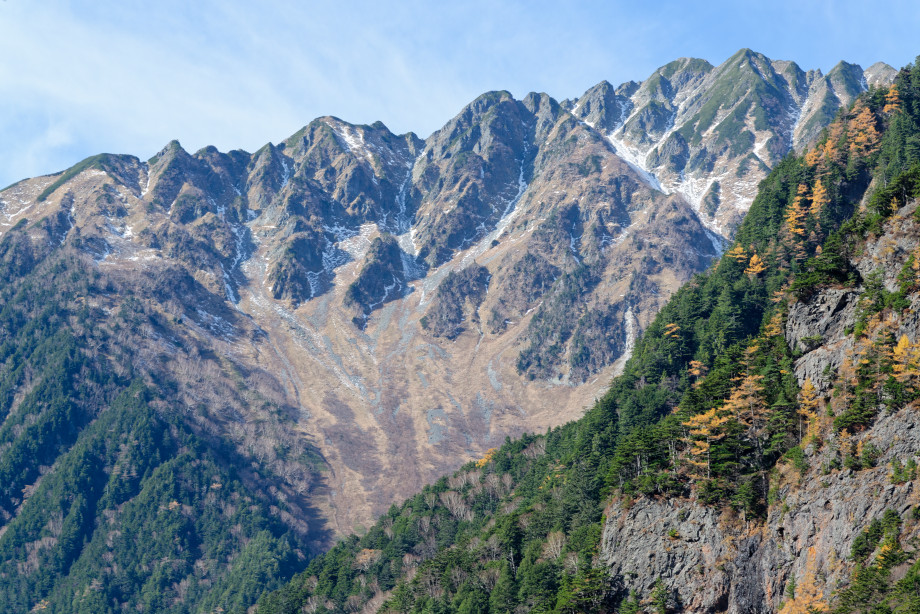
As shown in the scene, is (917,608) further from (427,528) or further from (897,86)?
(897,86)

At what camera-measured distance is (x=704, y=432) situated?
253 feet

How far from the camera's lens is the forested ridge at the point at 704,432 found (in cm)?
7075

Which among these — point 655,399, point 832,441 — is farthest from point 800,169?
point 832,441

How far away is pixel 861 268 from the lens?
78000 millimetres

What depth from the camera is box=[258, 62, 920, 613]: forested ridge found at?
70.8 metres

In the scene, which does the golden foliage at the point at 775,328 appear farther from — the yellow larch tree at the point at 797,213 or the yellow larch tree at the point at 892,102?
the yellow larch tree at the point at 892,102

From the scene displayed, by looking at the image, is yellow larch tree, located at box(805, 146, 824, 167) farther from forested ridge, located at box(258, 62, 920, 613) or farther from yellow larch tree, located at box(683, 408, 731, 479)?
yellow larch tree, located at box(683, 408, 731, 479)

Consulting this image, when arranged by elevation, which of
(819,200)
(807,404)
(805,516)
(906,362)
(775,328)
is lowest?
(805,516)

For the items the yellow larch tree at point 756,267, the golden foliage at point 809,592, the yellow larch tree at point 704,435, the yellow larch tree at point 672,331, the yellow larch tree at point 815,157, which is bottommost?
the golden foliage at point 809,592

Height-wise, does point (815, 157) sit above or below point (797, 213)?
above

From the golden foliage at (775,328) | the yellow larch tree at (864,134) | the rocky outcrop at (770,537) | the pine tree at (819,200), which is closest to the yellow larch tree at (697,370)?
the golden foliage at (775,328)

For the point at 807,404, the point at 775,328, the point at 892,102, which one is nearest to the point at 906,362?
the point at 807,404

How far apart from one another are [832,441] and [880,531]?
1053 cm

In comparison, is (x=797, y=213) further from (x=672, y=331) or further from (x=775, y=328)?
(x=775, y=328)
